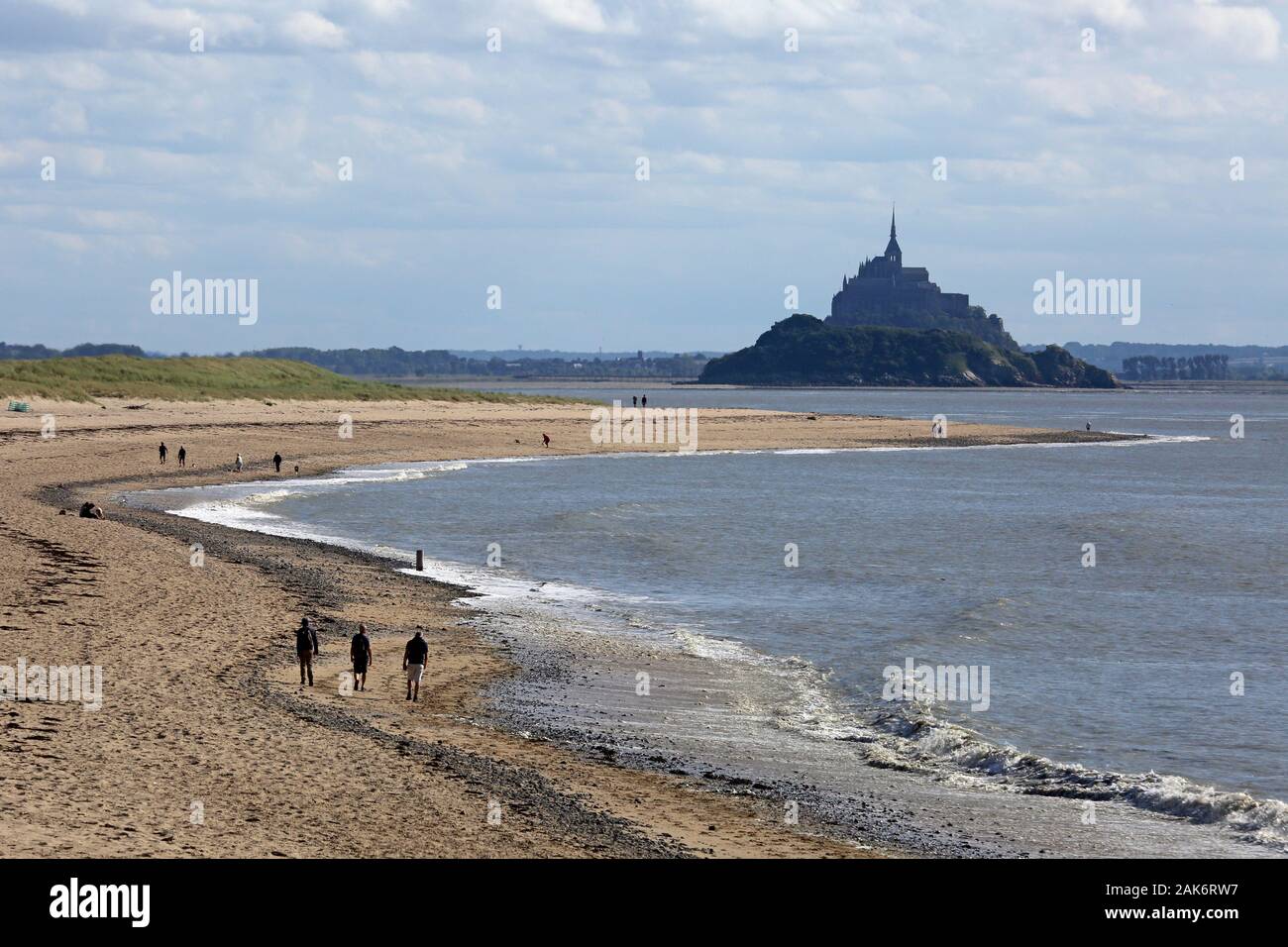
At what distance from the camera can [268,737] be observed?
62.5ft

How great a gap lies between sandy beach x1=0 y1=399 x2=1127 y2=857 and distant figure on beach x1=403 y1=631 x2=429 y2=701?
0.35m

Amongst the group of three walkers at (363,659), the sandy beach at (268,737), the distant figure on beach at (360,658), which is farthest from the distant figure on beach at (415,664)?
the distant figure on beach at (360,658)

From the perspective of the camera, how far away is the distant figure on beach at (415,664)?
22.5m

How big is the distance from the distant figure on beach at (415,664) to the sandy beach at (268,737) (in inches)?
14.0

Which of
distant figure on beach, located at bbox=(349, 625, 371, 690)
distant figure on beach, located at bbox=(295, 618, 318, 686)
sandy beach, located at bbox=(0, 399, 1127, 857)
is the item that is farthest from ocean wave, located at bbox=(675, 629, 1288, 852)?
distant figure on beach, located at bbox=(295, 618, 318, 686)

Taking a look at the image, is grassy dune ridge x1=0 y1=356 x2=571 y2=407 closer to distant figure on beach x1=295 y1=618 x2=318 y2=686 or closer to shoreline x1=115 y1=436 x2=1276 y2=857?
shoreline x1=115 y1=436 x2=1276 y2=857

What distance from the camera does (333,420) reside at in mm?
99438

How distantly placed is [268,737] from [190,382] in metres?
107

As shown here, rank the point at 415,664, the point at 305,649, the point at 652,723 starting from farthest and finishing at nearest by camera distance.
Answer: the point at 305,649, the point at 415,664, the point at 652,723

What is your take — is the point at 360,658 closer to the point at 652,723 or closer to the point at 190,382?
the point at 652,723

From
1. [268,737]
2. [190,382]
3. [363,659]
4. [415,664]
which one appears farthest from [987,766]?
[190,382]

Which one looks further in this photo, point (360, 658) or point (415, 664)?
point (360, 658)

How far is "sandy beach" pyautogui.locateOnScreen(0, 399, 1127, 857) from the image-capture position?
49.3 ft
